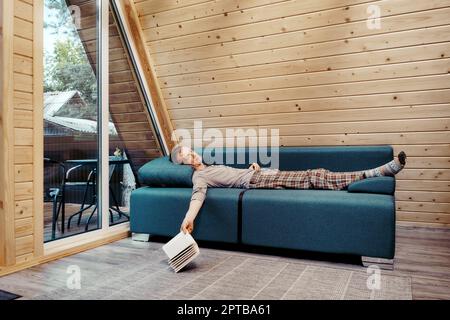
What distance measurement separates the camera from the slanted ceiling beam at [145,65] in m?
3.09

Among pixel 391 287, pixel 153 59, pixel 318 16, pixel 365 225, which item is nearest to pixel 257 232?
pixel 365 225

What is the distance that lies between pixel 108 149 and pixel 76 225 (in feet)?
2.24

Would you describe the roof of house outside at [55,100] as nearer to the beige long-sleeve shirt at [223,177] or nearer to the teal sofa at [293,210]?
the teal sofa at [293,210]

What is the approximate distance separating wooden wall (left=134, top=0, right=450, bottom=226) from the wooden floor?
479 millimetres

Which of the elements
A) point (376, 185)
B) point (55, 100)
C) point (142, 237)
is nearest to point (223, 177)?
point (142, 237)

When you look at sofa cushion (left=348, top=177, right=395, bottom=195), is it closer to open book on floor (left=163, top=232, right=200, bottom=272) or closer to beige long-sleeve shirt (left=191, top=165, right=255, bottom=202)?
beige long-sleeve shirt (left=191, top=165, right=255, bottom=202)

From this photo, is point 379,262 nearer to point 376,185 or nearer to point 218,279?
A: point 376,185

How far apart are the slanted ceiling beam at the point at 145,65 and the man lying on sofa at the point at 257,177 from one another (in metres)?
0.81

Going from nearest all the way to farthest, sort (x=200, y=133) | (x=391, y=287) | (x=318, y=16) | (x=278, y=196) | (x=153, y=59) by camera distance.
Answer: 1. (x=391, y=287)
2. (x=278, y=196)
3. (x=318, y=16)
4. (x=153, y=59)
5. (x=200, y=133)

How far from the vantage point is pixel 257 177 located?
277 centimetres

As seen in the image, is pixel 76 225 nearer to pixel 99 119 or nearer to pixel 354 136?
pixel 99 119

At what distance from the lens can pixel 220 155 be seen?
10.9 feet

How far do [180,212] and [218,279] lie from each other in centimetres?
81

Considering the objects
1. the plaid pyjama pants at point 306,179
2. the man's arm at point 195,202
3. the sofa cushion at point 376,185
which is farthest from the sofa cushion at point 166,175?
the sofa cushion at point 376,185
